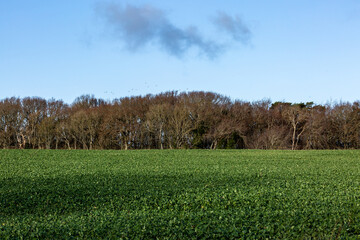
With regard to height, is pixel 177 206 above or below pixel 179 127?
below

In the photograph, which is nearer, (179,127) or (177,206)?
(177,206)

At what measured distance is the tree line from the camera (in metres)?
58.6

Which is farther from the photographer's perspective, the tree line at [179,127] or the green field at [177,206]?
the tree line at [179,127]

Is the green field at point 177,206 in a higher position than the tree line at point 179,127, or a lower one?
lower

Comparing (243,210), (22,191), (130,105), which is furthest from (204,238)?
(130,105)

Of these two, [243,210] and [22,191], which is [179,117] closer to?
[22,191]

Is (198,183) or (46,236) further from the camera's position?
(198,183)

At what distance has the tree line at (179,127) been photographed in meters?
58.6

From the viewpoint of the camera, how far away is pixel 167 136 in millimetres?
59219

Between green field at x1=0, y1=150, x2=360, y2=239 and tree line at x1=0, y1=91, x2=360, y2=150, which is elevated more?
tree line at x1=0, y1=91, x2=360, y2=150

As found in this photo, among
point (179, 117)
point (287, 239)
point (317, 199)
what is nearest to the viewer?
point (287, 239)

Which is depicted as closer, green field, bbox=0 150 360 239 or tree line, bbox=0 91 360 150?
green field, bbox=0 150 360 239

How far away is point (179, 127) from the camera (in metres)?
58.1

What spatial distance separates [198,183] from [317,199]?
652 centimetres
